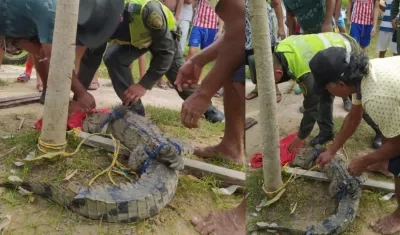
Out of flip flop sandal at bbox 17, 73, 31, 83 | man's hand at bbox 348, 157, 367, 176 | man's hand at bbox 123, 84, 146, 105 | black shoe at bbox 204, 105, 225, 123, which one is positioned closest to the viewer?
man's hand at bbox 348, 157, 367, 176

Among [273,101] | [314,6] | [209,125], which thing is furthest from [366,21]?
[209,125]

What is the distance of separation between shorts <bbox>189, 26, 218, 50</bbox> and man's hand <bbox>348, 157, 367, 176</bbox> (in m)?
1.29

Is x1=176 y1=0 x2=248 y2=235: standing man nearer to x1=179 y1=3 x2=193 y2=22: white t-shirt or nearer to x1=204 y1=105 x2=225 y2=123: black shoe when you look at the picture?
x1=204 y1=105 x2=225 y2=123: black shoe

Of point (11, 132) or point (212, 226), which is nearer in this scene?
point (212, 226)

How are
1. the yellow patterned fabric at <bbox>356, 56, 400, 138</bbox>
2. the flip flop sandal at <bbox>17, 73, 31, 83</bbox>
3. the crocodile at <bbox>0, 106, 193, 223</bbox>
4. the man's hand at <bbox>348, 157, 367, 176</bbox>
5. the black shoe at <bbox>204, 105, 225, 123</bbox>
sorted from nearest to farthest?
the yellow patterned fabric at <bbox>356, 56, 400, 138</bbox> < the crocodile at <bbox>0, 106, 193, 223</bbox> < the man's hand at <bbox>348, 157, 367, 176</bbox> < the black shoe at <bbox>204, 105, 225, 123</bbox> < the flip flop sandal at <bbox>17, 73, 31, 83</bbox>

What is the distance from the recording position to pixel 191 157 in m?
2.70

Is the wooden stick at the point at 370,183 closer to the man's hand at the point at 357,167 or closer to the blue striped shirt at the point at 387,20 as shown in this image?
the man's hand at the point at 357,167

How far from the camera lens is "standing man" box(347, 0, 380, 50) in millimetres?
2326

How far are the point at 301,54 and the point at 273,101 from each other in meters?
0.29

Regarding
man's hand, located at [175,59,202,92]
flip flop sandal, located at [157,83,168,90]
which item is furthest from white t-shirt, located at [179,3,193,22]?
man's hand, located at [175,59,202,92]

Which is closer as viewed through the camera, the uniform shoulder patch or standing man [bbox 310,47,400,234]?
Result: standing man [bbox 310,47,400,234]

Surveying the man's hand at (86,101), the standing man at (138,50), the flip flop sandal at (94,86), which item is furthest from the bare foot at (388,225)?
the flip flop sandal at (94,86)

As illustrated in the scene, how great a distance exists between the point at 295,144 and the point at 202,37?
126cm

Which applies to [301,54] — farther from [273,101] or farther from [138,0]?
[138,0]
